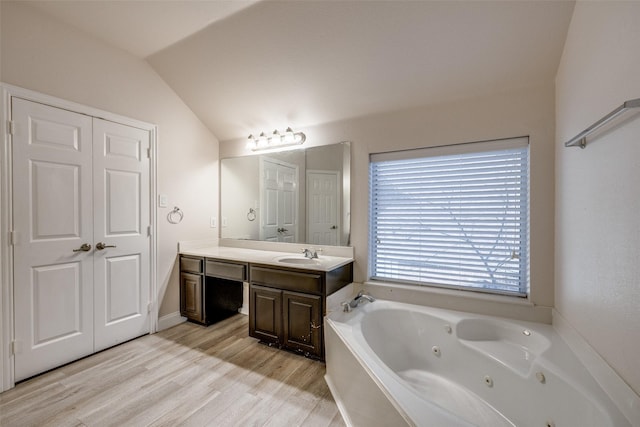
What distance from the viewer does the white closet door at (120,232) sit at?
2342 millimetres

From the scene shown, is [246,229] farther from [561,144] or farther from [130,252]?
[561,144]

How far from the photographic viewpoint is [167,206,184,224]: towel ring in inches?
114

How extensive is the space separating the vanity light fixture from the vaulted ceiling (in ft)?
0.69

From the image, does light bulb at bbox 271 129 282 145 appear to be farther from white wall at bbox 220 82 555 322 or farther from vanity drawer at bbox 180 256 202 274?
vanity drawer at bbox 180 256 202 274

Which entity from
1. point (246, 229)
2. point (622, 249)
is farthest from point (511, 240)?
point (246, 229)

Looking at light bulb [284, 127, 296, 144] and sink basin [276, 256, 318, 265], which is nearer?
sink basin [276, 256, 318, 265]

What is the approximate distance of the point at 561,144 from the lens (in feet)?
5.97

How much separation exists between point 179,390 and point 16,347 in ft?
3.95

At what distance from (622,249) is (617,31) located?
0.97m

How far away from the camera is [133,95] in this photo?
2.58m

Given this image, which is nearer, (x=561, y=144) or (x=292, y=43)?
(x=561, y=144)

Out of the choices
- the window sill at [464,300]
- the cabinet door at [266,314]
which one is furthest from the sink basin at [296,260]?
the window sill at [464,300]

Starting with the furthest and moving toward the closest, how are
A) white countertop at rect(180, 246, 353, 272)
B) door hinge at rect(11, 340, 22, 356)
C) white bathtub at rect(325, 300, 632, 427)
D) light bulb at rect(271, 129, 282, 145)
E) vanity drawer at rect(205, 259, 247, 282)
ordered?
1. light bulb at rect(271, 129, 282, 145)
2. vanity drawer at rect(205, 259, 247, 282)
3. white countertop at rect(180, 246, 353, 272)
4. door hinge at rect(11, 340, 22, 356)
5. white bathtub at rect(325, 300, 632, 427)

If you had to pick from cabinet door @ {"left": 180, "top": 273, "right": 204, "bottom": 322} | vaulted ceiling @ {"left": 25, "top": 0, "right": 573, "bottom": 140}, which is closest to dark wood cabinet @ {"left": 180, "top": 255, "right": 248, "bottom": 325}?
cabinet door @ {"left": 180, "top": 273, "right": 204, "bottom": 322}
